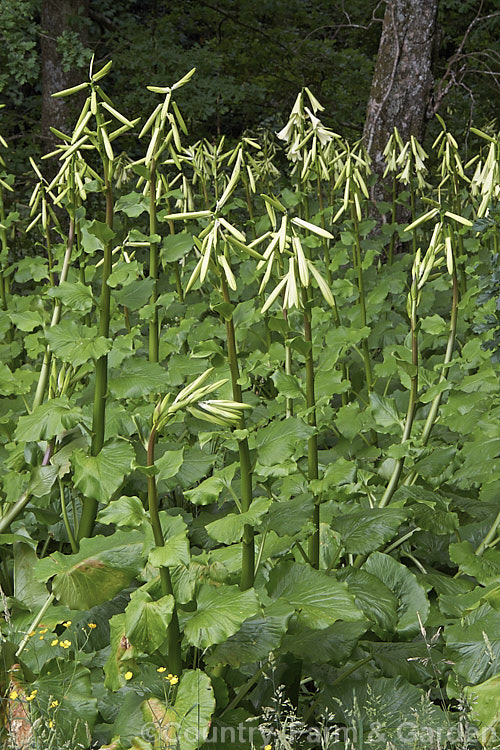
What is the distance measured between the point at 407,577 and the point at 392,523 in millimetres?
169

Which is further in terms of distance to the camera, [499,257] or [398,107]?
[398,107]

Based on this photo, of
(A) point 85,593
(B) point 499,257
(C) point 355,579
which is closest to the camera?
(A) point 85,593

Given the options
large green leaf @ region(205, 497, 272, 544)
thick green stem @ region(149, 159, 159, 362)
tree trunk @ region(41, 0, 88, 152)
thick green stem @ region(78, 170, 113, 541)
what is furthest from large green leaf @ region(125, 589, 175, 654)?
tree trunk @ region(41, 0, 88, 152)

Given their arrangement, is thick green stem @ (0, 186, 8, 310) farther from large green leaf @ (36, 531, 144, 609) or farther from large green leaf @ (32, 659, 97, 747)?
large green leaf @ (32, 659, 97, 747)

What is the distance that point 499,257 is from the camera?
86.4 inches

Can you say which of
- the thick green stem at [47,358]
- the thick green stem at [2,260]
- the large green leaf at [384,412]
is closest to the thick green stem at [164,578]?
the large green leaf at [384,412]

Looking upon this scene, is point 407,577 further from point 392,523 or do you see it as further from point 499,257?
point 499,257

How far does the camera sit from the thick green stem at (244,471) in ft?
5.34

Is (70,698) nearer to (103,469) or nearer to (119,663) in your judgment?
(119,663)

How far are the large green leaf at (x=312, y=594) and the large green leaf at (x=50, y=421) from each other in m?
0.62

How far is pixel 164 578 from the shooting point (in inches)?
61.6

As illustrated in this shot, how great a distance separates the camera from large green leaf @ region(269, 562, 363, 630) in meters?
1.59

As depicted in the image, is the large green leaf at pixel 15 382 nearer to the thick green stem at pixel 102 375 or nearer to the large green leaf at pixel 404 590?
the thick green stem at pixel 102 375

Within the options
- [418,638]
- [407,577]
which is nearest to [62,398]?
[407,577]
